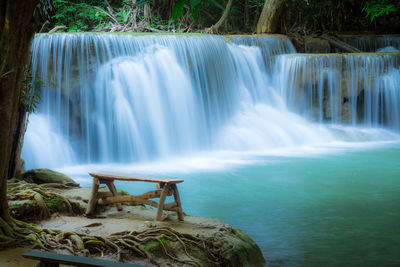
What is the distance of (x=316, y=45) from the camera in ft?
59.8

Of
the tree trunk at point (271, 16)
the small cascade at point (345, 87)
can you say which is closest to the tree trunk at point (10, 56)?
the small cascade at point (345, 87)

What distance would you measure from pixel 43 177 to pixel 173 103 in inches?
257

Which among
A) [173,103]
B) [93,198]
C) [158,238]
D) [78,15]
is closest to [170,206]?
[158,238]

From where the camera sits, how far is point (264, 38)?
53.6 feet

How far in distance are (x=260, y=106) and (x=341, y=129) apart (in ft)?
8.85

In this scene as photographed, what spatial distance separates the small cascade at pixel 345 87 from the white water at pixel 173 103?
5 cm

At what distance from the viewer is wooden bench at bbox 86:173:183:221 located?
511 centimetres

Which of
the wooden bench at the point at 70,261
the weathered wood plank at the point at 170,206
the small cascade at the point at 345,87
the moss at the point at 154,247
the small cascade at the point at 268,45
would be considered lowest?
the moss at the point at 154,247

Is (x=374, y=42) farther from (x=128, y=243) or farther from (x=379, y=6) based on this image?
(x=128, y=243)

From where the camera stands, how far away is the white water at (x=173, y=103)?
11.7 m

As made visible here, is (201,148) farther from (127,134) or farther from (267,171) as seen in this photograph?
(267,171)

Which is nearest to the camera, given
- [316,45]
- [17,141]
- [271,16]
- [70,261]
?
[70,261]

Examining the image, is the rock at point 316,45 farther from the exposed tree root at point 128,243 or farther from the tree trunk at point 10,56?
the tree trunk at point 10,56

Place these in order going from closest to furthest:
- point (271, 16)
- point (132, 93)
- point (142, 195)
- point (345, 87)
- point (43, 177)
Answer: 1. point (142, 195)
2. point (43, 177)
3. point (132, 93)
4. point (345, 87)
5. point (271, 16)
